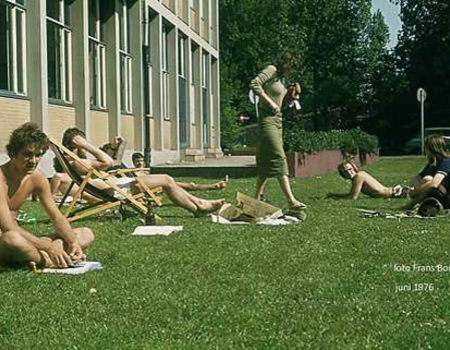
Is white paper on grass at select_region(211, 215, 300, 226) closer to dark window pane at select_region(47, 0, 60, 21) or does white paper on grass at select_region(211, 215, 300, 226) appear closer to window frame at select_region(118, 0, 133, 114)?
dark window pane at select_region(47, 0, 60, 21)

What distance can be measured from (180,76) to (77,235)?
1187 inches

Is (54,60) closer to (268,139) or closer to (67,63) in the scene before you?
(67,63)

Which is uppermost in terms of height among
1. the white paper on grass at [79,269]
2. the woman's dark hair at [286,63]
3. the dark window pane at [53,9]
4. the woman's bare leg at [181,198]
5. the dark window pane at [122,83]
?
the dark window pane at [53,9]

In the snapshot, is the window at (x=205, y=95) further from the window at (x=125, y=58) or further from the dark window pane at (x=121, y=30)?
the dark window pane at (x=121, y=30)

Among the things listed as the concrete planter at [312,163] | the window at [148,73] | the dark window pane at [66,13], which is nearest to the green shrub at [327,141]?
the concrete planter at [312,163]

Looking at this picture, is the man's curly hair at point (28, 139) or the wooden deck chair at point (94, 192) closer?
the man's curly hair at point (28, 139)

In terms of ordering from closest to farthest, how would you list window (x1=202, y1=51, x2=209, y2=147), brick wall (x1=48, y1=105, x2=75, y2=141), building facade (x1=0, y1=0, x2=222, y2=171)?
building facade (x1=0, y1=0, x2=222, y2=171) → brick wall (x1=48, y1=105, x2=75, y2=141) → window (x1=202, y1=51, x2=209, y2=147)

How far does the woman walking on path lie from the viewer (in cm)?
1223

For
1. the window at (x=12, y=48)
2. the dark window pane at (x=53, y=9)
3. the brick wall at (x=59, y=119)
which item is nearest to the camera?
the window at (x=12, y=48)

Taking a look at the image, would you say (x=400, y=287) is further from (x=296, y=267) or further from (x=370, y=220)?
(x=370, y=220)

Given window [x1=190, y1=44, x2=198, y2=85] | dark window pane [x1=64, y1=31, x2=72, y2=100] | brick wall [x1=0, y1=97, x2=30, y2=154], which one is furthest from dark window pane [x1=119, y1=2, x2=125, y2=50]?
window [x1=190, y1=44, x2=198, y2=85]

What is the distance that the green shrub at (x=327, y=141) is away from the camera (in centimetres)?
2469

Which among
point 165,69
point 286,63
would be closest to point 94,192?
point 286,63

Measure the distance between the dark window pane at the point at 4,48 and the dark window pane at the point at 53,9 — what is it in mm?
2952
